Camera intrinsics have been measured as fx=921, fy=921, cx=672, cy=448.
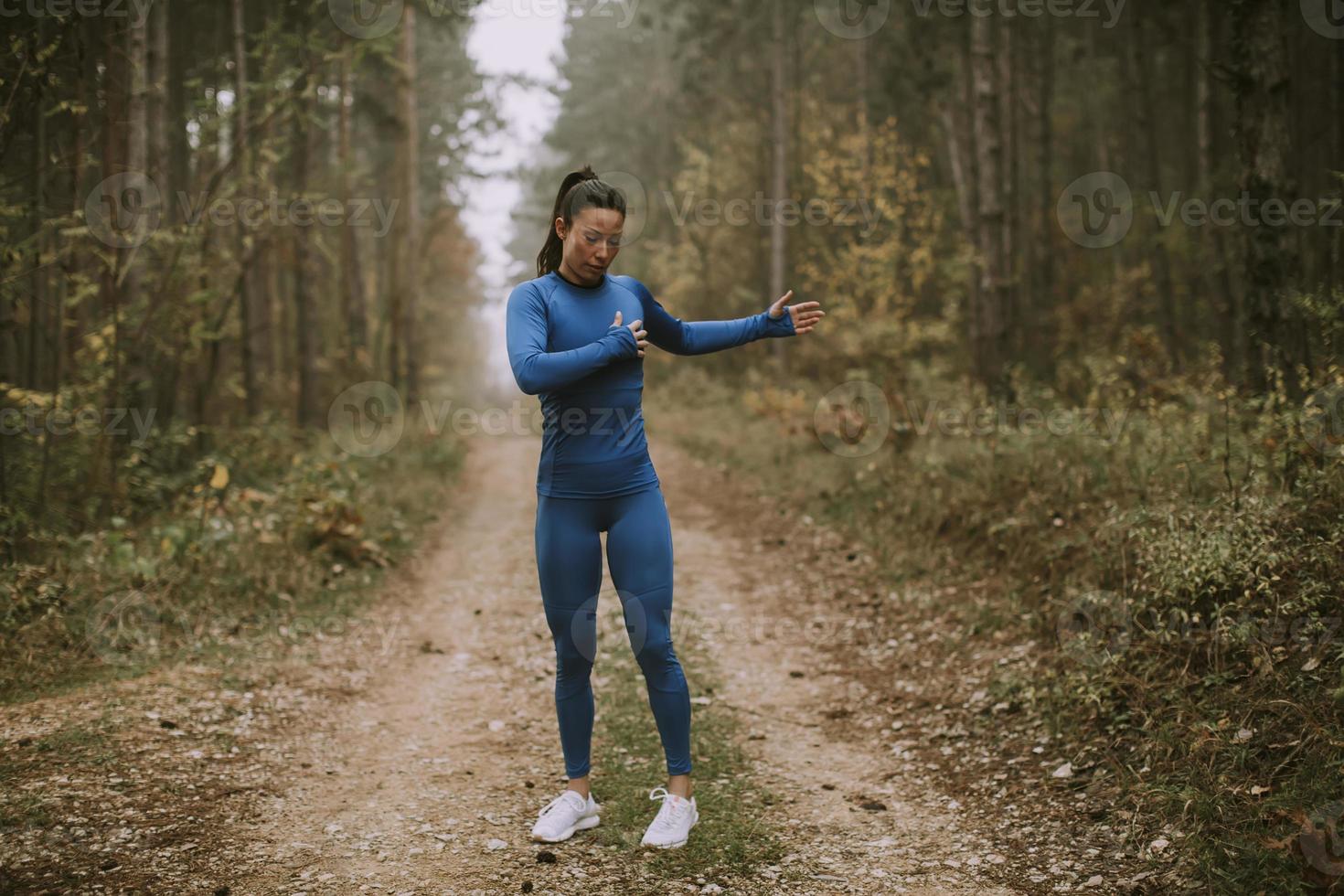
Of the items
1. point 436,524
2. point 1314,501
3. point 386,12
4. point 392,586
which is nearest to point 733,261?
point 386,12

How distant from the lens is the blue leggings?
379 cm

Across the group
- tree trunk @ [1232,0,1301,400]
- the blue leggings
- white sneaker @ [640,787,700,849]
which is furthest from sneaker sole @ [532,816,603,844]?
tree trunk @ [1232,0,1301,400]

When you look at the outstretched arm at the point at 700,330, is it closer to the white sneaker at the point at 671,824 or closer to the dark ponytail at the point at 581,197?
the dark ponytail at the point at 581,197

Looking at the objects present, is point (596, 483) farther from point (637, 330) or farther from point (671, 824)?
point (671, 824)

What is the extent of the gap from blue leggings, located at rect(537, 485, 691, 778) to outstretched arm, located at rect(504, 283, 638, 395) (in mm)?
577

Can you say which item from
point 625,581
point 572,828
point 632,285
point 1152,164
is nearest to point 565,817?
point 572,828

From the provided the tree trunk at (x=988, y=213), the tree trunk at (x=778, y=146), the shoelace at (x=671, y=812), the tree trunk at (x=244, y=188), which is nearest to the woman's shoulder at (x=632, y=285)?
the shoelace at (x=671, y=812)

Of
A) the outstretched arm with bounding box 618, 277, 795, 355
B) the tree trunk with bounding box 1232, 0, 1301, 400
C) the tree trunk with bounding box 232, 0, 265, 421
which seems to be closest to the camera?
the outstretched arm with bounding box 618, 277, 795, 355

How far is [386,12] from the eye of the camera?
50.6 ft

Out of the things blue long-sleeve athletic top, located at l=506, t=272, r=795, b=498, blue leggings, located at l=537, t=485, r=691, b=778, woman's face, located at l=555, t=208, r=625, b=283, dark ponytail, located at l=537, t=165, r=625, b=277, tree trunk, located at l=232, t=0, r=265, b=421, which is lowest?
blue leggings, located at l=537, t=485, r=691, b=778

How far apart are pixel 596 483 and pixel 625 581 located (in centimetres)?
43

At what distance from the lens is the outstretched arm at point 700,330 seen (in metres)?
4.11

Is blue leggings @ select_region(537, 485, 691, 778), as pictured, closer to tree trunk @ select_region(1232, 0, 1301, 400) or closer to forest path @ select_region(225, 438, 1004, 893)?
forest path @ select_region(225, 438, 1004, 893)

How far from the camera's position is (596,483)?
3781mm
